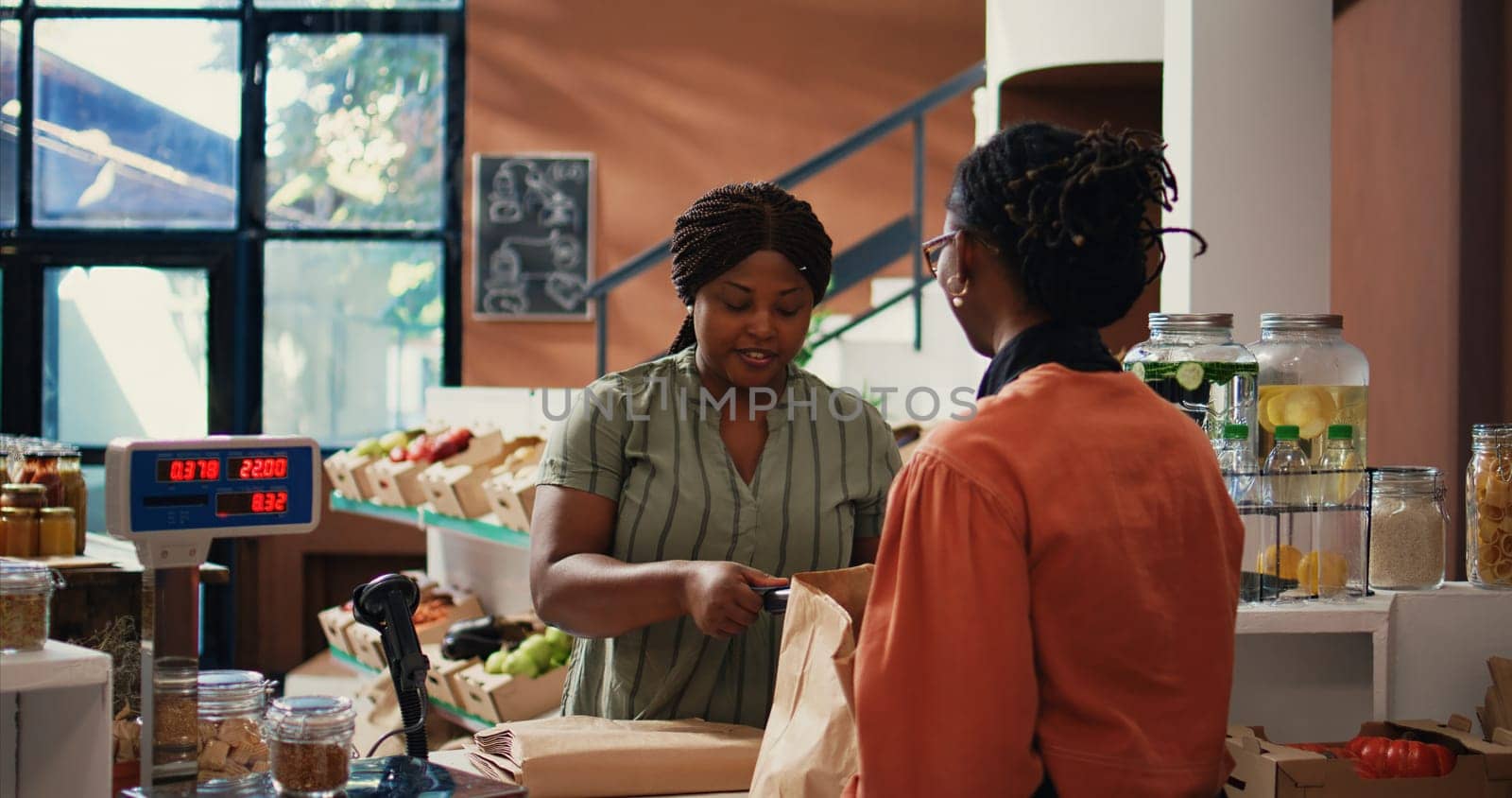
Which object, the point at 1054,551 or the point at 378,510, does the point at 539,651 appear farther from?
the point at 1054,551

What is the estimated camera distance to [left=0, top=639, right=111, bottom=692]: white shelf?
157cm

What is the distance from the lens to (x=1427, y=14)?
3.34 m

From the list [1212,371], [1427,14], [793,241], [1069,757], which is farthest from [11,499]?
[1427,14]

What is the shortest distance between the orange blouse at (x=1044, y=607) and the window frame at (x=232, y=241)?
248 inches

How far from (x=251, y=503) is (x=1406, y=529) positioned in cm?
163

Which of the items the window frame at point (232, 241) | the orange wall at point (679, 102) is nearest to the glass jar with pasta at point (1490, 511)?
the orange wall at point (679, 102)

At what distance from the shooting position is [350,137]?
23.5ft

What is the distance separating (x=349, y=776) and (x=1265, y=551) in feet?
4.47

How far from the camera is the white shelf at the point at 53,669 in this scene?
5.16ft

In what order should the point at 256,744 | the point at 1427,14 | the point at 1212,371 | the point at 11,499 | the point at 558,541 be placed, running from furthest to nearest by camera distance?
the point at 11,499, the point at 1427,14, the point at 1212,371, the point at 558,541, the point at 256,744

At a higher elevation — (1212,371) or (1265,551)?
(1212,371)

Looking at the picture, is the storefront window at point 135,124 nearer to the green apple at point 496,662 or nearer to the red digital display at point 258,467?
the green apple at point 496,662

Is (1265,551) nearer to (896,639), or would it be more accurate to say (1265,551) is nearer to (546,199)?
(896,639)

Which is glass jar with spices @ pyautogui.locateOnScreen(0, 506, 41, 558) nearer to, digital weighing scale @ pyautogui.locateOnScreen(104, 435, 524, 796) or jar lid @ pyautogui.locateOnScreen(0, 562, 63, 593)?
jar lid @ pyautogui.locateOnScreen(0, 562, 63, 593)
